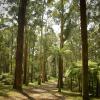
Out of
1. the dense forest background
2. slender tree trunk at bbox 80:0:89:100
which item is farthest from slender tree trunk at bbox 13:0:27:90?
slender tree trunk at bbox 80:0:89:100

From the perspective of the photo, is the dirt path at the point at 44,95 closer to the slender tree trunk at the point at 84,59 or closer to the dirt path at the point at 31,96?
the dirt path at the point at 31,96

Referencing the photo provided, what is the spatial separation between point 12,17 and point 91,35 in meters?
11.5

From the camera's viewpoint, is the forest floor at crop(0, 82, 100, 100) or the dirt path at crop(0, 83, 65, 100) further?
the forest floor at crop(0, 82, 100, 100)

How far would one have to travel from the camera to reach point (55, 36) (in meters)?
55.0

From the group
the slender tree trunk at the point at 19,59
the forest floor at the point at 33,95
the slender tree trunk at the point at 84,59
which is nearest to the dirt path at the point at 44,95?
the forest floor at the point at 33,95

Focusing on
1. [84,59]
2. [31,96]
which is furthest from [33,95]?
[84,59]

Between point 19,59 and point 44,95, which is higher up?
point 19,59

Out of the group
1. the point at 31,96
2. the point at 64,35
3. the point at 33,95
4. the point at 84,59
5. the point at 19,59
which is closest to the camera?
the point at 84,59

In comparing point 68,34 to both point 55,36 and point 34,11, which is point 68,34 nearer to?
point 34,11

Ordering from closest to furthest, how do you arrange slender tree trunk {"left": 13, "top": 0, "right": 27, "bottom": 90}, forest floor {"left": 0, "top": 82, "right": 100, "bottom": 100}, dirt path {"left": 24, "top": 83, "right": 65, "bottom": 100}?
forest floor {"left": 0, "top": 82, "right": 100, "bottom": 100} → dirt path {"left": 24, "top": 83, "right": 65, "bottom": 100} → slender tree trunk {"left": 13, "top": 0, "right": 27, "bottom": 90}

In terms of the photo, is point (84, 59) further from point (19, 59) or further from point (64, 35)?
point (64, 35)

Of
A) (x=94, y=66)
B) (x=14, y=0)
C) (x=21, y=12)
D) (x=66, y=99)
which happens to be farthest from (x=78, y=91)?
(x=14, y=0)

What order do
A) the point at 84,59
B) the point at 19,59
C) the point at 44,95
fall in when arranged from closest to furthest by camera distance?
the point at 84,59, the point at 44,95, the point at 19,59

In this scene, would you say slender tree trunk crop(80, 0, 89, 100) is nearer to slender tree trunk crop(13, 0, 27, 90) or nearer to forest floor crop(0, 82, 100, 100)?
forest floor crop(0, 82, 100, 100)
